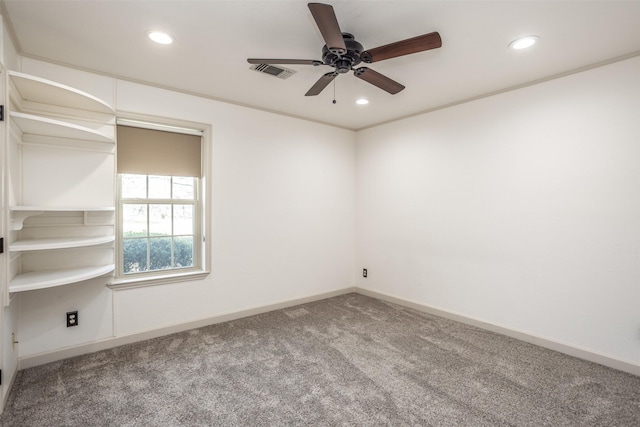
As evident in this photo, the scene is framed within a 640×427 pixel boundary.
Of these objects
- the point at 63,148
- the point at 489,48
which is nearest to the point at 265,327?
the point at 63,148

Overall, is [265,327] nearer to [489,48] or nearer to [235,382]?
[235,382]

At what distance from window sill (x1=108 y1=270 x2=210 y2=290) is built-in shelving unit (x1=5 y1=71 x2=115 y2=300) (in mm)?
177

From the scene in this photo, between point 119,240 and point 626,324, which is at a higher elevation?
point 119,240

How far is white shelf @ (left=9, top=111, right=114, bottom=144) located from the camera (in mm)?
2082

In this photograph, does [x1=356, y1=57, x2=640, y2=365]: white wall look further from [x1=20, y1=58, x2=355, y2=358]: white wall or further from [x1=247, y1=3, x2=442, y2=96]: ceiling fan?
[x1=247, y1=3, x2=442, y2=96]: ceiling fan

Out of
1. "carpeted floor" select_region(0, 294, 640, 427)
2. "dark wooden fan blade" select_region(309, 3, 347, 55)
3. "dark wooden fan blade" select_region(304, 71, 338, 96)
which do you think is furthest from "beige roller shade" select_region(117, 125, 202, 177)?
"dark wooden fan blade" select_region(309, 3, 347, 55)

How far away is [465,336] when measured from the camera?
10.4 feet

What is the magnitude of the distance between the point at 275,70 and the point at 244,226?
1790 millimetres

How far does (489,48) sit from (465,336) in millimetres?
2650

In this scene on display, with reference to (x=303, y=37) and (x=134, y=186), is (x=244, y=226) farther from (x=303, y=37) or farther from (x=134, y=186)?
(x=303, y=37)

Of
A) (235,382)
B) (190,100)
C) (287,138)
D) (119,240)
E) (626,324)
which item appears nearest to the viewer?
(235,382)

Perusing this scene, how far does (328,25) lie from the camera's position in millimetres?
1730

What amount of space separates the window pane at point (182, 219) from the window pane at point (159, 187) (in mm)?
170

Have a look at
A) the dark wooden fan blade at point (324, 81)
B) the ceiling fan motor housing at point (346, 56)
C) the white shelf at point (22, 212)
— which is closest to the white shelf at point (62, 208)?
the white shelf at point (22, 212)
